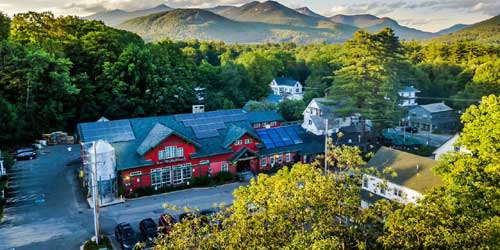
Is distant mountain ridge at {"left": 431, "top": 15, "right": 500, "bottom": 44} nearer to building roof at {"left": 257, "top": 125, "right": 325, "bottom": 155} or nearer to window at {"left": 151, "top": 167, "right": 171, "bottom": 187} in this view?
building roof at {"left": 257, "top": 125, "right": 325, "bottom": 155}

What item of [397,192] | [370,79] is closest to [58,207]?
[397,192]

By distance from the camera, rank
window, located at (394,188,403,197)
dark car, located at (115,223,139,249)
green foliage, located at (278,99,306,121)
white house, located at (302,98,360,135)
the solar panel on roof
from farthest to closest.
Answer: green foliage, located at (278,99,306,121)
white house, located at (302,98,360,135)
the solar panel on roof
window, located at (394,188,403,197)
dark car, located at (115,223,139,249)

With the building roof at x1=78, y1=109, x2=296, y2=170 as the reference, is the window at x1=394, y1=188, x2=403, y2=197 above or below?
below

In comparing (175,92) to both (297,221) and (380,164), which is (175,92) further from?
(297,221)

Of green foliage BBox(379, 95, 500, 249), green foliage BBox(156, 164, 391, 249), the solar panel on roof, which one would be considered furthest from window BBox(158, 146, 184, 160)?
green foliage BBox(379, 95, 500, 249)

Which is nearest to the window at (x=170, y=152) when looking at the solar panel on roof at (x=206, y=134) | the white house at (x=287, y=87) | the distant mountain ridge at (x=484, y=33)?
the solar panel on roof at (x=206, y=134)

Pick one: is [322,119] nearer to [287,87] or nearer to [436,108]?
[436,108]

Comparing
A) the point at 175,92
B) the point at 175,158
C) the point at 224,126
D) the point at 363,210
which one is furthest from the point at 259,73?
the point at 363,210
